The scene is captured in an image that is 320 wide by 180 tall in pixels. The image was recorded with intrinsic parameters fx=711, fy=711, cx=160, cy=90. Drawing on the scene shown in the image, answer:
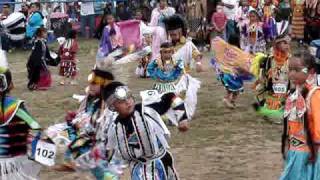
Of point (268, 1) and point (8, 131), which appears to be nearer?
point (8, 131)

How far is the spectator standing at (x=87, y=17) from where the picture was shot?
22.0 meters

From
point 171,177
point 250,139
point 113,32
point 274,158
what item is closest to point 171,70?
point 250,139

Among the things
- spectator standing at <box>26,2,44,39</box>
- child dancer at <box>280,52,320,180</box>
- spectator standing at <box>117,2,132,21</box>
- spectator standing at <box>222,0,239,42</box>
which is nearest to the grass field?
child dancer at <box>280,52,320,180</box>

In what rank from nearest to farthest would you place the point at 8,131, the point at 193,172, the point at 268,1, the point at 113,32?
the point at 8,131 < the point at 193,172 < the point at 113,32 < the point at 268,1

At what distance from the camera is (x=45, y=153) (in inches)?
207

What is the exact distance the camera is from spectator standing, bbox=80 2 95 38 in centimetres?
2202

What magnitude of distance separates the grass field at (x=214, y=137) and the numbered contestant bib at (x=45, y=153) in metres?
0.40

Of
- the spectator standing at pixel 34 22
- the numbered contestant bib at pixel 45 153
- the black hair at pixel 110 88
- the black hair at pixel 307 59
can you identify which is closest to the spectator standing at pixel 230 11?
the spectator standing at pixel 34 22

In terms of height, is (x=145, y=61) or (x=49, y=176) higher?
(x=49, y=176)

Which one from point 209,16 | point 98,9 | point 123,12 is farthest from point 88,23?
point 209,16

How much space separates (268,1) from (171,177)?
12785mm

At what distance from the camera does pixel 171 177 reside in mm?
5473

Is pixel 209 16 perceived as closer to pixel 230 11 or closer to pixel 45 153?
pixel 230 11

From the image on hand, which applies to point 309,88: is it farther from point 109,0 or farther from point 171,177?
point 109,0
